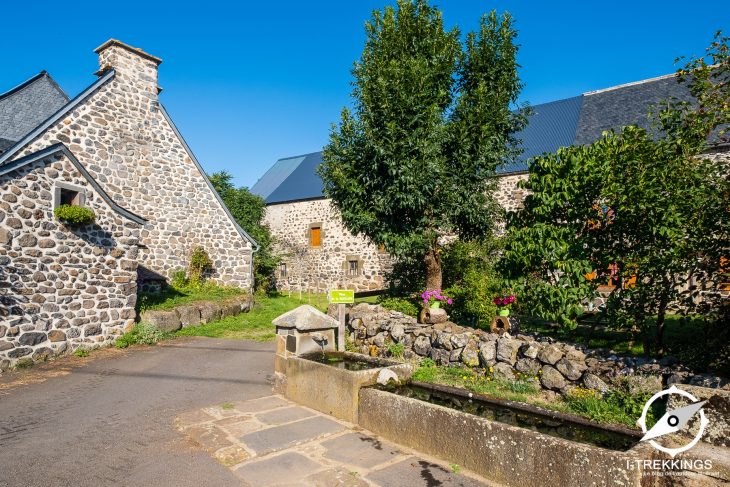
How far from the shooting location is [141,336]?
36.1ft

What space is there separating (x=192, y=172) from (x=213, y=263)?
345 centimetres

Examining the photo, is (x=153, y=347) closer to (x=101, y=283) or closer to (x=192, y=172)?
(x=101, y=283)

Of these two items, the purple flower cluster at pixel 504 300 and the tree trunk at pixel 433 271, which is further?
the tree trunk at pixel 433 271

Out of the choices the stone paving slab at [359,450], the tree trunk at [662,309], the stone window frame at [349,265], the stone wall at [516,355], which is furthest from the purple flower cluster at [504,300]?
the stone window frame at [349,265]

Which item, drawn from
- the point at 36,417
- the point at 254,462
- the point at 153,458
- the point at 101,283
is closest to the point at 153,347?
the point at 101,283

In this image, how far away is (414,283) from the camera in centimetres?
1293

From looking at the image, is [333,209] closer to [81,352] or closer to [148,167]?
[148,167]

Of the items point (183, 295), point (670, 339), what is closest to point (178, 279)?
point (183, 295)

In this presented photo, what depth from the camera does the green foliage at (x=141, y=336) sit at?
10.6 m

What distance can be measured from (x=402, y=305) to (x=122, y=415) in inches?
258

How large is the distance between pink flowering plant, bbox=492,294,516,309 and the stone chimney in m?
13.1

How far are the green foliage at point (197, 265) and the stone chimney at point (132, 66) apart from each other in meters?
5.24

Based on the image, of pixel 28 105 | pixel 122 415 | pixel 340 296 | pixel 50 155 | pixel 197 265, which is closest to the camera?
pixel 122 415

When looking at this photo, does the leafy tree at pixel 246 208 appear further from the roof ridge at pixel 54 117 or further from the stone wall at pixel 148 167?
the roof ridge at pixel 54 117
